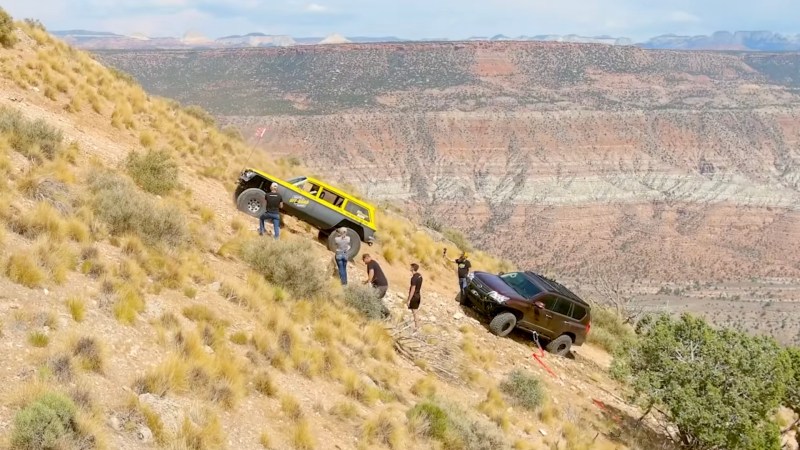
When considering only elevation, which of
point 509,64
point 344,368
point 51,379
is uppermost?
point 509,64

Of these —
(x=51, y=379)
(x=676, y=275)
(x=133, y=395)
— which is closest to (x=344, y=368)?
(x=133, y=395)

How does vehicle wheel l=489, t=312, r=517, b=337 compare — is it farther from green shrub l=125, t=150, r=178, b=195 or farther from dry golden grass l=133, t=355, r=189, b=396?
dry golden grass l=133, t=355, r=189, b=396

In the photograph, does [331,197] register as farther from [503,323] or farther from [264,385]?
[264,385]

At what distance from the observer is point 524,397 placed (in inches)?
421

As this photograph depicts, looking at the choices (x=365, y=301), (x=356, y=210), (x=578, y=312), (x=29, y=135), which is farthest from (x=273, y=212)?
(x=578, y=312)

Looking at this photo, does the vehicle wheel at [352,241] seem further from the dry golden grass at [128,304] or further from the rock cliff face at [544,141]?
the rock cliff face at [544,141]

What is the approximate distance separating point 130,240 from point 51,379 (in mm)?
3300

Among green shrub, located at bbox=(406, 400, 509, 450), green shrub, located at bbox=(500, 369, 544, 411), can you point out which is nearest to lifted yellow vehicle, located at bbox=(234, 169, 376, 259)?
green shrub, located at bbox=(500, 369, 544, 411)

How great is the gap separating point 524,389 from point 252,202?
7157 mm

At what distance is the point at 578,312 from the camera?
14594mm

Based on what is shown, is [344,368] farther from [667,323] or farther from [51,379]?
[667,323]

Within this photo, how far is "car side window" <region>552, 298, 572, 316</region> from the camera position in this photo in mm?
14109

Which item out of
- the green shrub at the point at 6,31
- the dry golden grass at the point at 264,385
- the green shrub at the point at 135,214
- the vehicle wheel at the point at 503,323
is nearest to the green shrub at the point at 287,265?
the green shrub at the point at 135,214

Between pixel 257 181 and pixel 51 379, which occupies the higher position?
pixel 257 181
